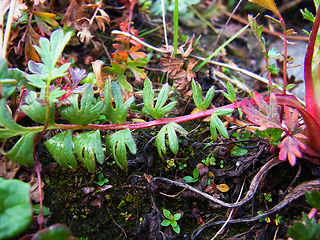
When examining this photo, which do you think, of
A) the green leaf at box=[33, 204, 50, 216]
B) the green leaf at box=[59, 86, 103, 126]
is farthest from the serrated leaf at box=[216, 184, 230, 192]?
the green leaf at box=[33, 204, 50, 216]

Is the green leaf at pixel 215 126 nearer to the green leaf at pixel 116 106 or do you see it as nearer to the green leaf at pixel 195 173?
the green leaf at pixel 195 173

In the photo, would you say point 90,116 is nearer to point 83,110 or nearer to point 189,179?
point 83,110

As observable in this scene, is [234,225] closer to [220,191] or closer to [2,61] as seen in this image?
[220,191]

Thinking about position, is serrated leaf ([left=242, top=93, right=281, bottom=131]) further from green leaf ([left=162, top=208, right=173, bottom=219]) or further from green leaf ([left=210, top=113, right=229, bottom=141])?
green leaf ([left=162, top=208, right=173, bottom=219])

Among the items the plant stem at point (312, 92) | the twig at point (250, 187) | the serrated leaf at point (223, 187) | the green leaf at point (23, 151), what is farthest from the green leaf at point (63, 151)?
the plant stem at point (312, 92)

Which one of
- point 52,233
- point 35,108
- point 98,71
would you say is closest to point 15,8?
point 98,71
